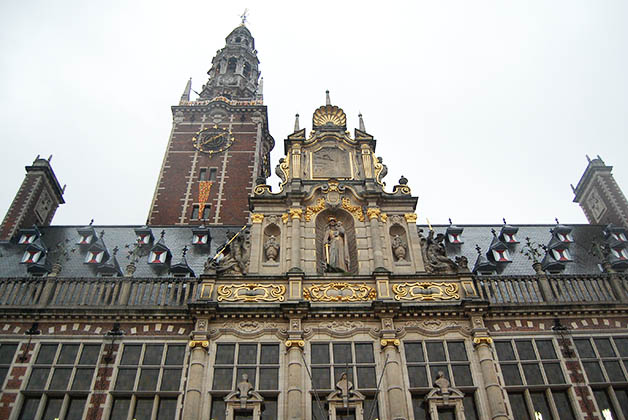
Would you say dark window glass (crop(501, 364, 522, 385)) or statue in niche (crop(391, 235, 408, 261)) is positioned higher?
statue in niche (crop(391, 235, 408, 261))

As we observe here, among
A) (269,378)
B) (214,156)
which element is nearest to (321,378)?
(269,378)

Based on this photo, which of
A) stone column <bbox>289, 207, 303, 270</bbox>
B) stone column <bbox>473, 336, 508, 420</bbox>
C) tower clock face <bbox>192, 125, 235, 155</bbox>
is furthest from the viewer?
tower clock face <bbox>192, 125, 235, 155</bbox>

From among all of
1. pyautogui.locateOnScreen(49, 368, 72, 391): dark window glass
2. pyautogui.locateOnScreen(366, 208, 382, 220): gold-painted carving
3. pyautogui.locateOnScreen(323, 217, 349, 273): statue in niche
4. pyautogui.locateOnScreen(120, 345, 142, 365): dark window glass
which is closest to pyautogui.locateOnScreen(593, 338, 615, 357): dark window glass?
pyautogui.locateOnScreen(366, 208, 382, 220): gold-painted carving

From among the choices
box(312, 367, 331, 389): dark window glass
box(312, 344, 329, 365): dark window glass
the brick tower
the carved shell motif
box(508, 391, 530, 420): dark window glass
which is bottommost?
box(508, 391, 530, 420): dark window glass

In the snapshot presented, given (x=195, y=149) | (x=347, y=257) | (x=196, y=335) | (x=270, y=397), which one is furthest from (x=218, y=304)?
(x=195, y=149)

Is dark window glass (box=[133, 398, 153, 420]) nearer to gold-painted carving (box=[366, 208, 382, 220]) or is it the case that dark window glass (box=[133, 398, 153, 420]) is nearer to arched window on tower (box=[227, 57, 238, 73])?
gold-painted carving (box=[366, 208, 382, 220])

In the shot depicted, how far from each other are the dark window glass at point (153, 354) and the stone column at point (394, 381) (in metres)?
7.28

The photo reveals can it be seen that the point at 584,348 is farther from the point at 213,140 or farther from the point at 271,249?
the point at 213,140

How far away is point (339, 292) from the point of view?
20.1 m

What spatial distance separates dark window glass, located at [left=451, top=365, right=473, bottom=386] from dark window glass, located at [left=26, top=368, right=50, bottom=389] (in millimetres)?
12973

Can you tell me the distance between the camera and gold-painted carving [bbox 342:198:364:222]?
75.4 ft

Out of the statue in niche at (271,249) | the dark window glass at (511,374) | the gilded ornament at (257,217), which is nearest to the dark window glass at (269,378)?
the statue in niche at (271,249)

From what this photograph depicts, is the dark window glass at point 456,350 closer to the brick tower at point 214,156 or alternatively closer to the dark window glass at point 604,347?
the dark window glass at point 604,347

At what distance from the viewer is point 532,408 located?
17.5m
